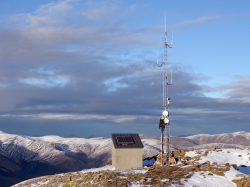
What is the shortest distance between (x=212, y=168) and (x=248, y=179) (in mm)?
5608

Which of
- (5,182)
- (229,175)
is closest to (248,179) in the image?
(229,175)

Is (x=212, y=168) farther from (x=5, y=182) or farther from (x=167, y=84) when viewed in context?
(x=5, y=182)

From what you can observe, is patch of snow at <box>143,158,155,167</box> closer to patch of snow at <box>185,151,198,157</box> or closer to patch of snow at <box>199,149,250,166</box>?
patch of snow at <box>185,151,198,157</box>

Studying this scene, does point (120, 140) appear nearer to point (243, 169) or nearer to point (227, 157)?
point (227, 157)

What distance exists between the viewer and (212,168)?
37.2 m

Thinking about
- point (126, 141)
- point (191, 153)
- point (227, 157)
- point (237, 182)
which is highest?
point (126, 141)

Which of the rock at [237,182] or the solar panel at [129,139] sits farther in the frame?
the solar panel at [129,139]

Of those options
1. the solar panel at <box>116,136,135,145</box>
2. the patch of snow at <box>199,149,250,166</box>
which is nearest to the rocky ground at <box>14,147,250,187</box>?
the patch of snow at <box>199,149,250,166</box>

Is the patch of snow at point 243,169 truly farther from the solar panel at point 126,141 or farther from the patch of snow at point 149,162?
the solar panel at point 126,141

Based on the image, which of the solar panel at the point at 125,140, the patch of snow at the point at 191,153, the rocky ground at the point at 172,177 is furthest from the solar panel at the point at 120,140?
the patch of snow at the point at 191,153

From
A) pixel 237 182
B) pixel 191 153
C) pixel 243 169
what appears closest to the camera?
pixel 237 182

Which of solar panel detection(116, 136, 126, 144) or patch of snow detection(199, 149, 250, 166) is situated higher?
solar panel detection(116, 136, 126, 144)

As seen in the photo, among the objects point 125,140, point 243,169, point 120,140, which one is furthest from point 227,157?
point 120,140

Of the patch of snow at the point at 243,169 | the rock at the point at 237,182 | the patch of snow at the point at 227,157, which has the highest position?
the patch of snow at the point at 227,157
